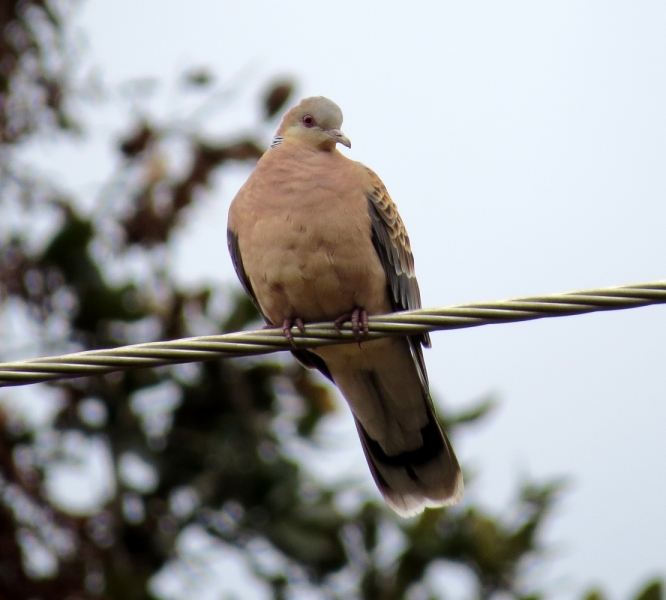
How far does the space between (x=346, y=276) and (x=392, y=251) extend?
0.41 m

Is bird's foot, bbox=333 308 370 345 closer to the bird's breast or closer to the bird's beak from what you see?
the bird's breast

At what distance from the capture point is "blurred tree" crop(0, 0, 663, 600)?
5.14 metres

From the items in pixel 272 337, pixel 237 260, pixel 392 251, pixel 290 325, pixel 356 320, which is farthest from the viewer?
pixel 237 260

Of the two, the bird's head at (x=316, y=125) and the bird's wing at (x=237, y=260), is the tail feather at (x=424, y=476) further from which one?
the bird's head at (x=316, y=125)

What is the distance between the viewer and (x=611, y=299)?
2580 mm

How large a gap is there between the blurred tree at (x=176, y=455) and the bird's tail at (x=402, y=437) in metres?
0.76

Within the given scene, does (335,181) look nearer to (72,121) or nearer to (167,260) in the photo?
(167,260)

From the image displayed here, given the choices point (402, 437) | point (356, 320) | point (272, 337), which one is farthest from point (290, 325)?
point (272, 337)

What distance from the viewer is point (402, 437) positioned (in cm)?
442

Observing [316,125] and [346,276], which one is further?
[316,125]

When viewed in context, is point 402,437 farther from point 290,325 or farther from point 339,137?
point 339,137

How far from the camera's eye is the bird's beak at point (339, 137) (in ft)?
14.4

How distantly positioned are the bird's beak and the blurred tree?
153cm

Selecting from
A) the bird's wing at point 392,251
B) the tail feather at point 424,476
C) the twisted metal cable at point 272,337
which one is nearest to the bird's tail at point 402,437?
the tail feather at point 424,476
